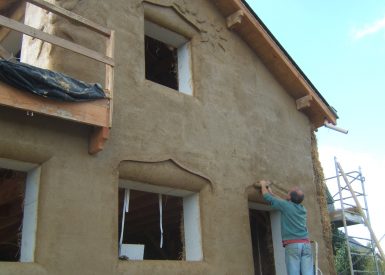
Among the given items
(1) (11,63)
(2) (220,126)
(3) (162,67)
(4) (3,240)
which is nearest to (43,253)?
(1) (11,63)

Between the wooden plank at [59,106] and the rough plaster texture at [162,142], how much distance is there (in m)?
0.41

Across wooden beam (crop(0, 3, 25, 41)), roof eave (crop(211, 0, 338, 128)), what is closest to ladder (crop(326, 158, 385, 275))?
roof eave (crop(211, 0, 338, 128))

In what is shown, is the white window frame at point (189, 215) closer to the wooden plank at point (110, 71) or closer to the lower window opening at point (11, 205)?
the wooden plank at point (110, 71)

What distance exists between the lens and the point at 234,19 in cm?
941

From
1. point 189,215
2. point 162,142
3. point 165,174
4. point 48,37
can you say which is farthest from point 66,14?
point 189,215

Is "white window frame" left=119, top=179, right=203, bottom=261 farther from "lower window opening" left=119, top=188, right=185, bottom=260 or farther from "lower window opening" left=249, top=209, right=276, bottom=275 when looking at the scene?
"lower window opening" left=249, top=209, right=276, bottom=275

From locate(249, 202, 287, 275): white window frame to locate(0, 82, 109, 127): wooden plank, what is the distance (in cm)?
396

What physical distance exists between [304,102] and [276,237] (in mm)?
3226

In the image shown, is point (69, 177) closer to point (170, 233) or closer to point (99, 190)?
point (99, 190)

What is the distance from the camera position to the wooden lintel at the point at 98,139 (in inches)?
233

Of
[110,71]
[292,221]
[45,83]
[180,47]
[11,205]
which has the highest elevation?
[180,47]

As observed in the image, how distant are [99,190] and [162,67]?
5140 mm

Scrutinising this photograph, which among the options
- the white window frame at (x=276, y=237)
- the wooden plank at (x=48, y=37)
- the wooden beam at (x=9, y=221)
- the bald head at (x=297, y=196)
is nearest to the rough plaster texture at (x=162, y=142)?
the wooden plank at (x=48, y=37)

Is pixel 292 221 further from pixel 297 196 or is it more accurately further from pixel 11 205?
pixel 11 205
